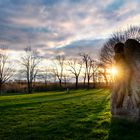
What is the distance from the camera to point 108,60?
52.8m

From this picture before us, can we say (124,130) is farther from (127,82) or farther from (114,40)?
(114,40)

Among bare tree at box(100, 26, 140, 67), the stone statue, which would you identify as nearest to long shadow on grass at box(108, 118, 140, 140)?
the stone statue

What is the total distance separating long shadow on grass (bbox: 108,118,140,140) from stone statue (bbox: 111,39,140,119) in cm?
35

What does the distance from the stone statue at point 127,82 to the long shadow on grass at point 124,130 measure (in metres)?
0.35

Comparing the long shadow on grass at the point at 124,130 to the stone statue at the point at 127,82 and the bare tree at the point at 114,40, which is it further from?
the bare tree at the point at 114,40

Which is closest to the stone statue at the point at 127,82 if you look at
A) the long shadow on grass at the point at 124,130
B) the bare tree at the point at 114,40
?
the long shadow on grass at the point at 124,130

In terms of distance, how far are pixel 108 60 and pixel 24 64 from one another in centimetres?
3824

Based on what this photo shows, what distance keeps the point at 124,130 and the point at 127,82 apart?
254 cm

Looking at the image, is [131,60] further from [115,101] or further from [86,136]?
[86,136]

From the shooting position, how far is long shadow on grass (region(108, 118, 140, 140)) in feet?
32.1

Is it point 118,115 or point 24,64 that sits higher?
point 24,64

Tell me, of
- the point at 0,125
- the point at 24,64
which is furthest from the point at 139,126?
the point at 24,64

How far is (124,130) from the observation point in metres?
10.8

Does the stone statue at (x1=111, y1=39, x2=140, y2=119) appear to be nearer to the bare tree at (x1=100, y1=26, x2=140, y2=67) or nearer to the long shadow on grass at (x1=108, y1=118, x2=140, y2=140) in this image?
the long shadow on grass at (x1=108, y1=118, x2=140, y2=140)
